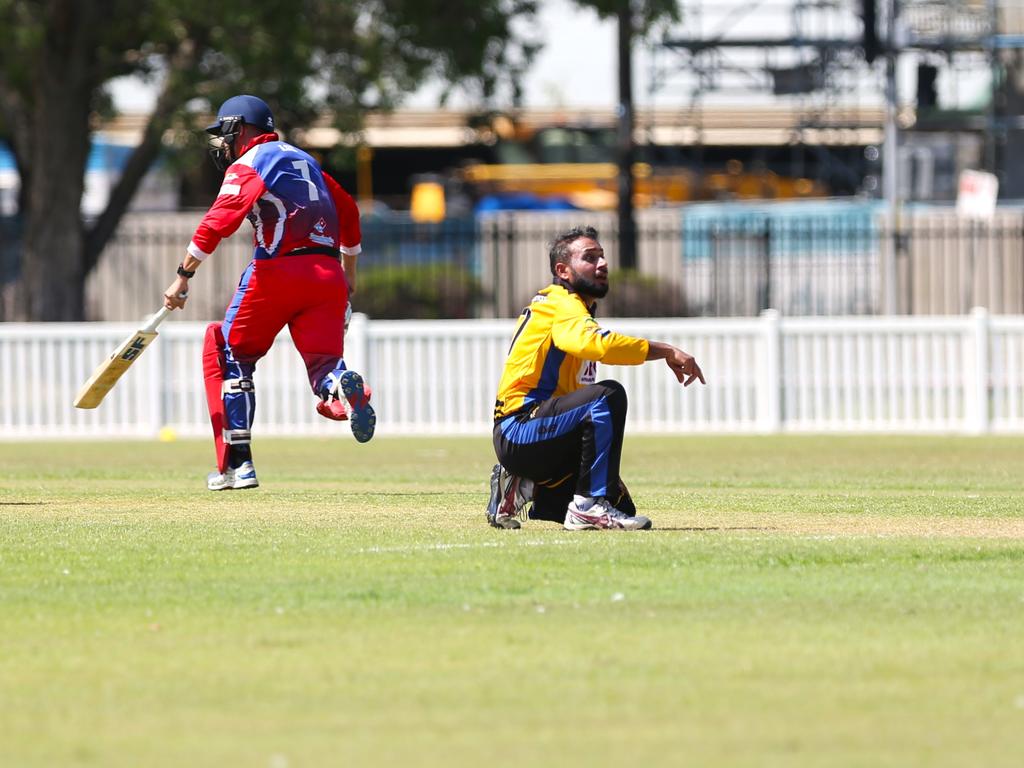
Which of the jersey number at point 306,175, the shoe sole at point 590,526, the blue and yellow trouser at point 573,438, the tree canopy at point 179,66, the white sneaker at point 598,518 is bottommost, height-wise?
the shoe sole at point 590,526

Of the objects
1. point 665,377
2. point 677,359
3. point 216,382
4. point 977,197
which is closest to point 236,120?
point 216,382

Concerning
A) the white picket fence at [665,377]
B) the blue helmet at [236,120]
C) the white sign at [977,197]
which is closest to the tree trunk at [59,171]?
the white picket fence at [665,377]

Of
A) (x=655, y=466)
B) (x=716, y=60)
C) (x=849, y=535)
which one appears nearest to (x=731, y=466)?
(x=655, y=466)

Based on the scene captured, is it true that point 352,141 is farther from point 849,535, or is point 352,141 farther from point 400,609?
point 400,609

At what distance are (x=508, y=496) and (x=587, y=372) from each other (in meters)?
0.64

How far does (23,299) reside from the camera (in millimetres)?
27719

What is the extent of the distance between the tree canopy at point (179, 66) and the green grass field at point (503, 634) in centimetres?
1529

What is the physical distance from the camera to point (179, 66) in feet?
86.1

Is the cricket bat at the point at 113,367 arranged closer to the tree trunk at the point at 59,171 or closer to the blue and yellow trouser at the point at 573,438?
the blue and yellow trouser at the point at 573,438

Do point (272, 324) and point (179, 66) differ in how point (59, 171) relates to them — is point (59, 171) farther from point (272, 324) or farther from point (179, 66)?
point (272, 324)

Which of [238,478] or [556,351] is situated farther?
[238,478]

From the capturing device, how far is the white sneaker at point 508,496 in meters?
9.04

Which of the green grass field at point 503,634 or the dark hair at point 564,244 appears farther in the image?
the dark hair at point 564,244

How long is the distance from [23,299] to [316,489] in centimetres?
1678
